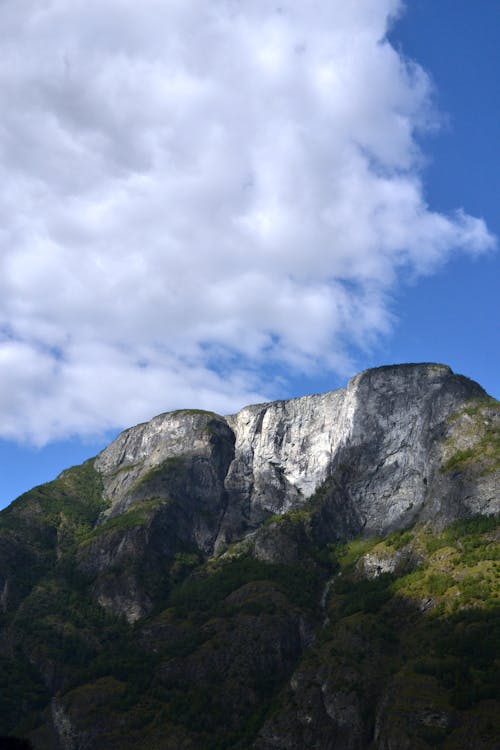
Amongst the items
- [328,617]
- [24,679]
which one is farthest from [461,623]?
[24,679]

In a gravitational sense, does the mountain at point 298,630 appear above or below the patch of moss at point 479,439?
below

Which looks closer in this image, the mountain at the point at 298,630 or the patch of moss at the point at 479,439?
the mountain at the point at 298,630

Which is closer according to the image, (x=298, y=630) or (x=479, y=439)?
(x=298, y=630)

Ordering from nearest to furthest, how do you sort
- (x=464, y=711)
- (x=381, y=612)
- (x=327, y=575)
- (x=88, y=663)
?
(x=464, y=711) < (x=381, y=612) < (x=88, y=663) < (x=327, y=575)

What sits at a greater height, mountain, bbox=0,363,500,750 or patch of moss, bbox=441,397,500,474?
patch of moss, bbox=441,397,500,474

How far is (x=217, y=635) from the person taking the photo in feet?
499

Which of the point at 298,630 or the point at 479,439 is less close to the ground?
the point at 479,439

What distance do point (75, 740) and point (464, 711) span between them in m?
73.6

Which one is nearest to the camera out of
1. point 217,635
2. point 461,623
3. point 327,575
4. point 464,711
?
point 464,711

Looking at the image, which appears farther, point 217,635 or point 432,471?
point 432,471

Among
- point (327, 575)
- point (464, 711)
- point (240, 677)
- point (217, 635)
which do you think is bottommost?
point (464, 711)

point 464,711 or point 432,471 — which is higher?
point 432,471

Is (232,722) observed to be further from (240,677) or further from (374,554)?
(374,554)

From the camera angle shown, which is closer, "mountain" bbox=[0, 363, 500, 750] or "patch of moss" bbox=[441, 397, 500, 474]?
"mountain" bbox=[0, 363, 500, 750]
